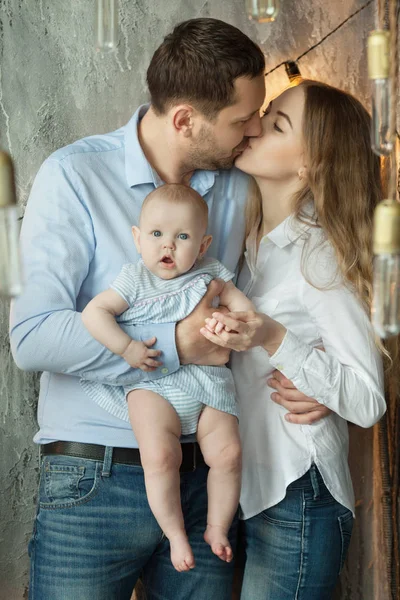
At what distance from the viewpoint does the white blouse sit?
6.27ft

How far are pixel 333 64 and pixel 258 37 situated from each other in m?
0.24

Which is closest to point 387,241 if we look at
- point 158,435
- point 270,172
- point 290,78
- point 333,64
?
point 158,435

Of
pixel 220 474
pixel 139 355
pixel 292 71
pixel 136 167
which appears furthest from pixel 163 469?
pixel 292 71

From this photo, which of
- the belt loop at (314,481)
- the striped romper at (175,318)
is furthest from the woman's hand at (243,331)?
the belt loop at (314,481)

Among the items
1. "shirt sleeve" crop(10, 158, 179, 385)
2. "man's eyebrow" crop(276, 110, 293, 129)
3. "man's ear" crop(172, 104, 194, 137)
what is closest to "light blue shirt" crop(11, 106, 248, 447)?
"shirt sleeve" crop(10, 158, 179, 385)

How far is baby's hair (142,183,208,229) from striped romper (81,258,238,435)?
13cm

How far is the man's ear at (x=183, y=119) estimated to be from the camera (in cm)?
201

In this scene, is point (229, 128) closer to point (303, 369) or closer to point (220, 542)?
point (303, 369)

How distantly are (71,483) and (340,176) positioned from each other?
3.21ft

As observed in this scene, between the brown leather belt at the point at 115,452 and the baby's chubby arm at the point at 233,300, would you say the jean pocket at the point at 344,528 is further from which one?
the baby's chubby arm at the point at 233,300

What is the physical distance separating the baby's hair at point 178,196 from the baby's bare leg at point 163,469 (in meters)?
0.43

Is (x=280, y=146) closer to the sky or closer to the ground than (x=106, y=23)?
closer to the ground

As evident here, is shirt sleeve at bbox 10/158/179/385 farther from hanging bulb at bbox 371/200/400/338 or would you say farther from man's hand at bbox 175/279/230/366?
hanging bulb at bbox 371/200/400/338

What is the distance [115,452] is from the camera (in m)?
1.89
